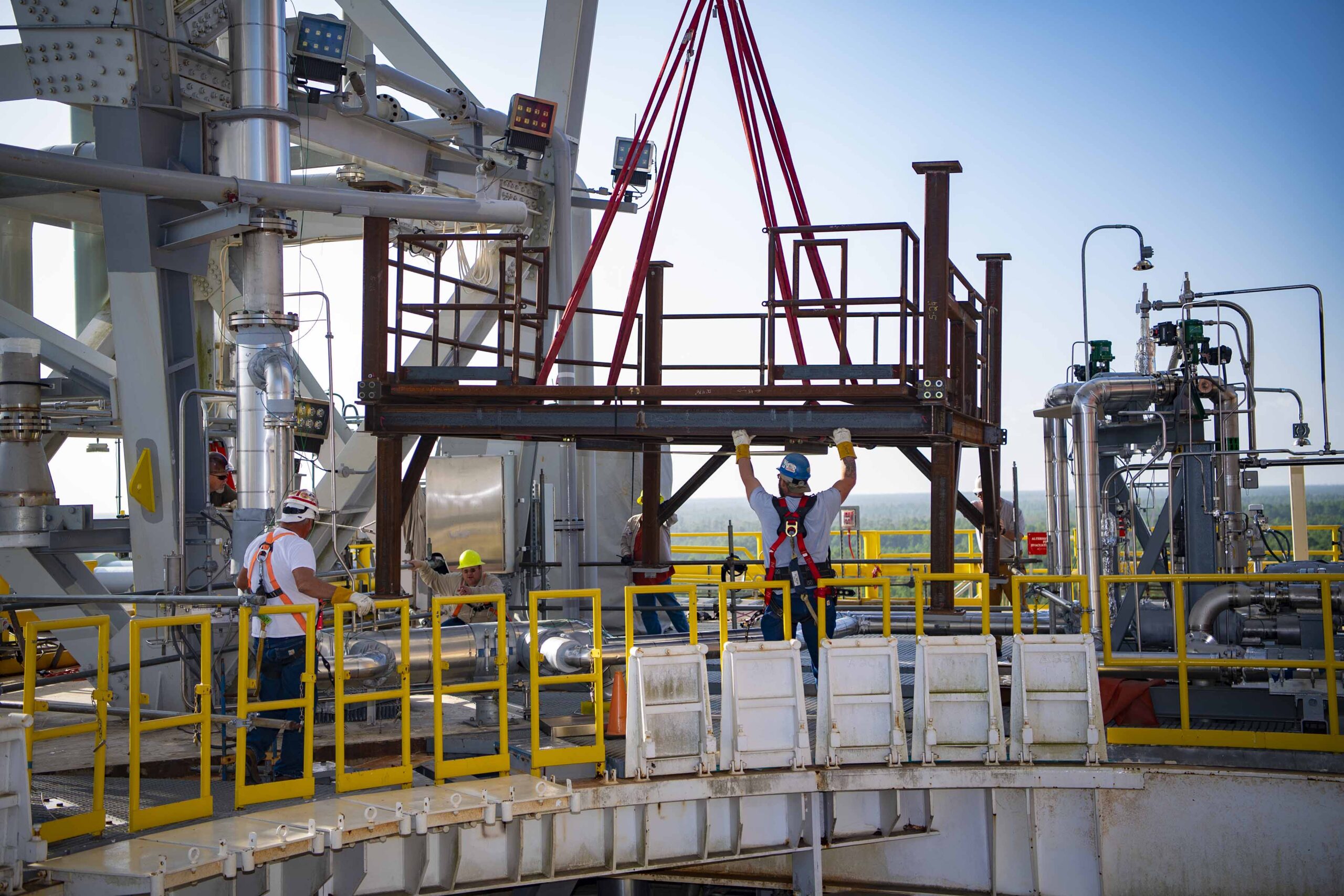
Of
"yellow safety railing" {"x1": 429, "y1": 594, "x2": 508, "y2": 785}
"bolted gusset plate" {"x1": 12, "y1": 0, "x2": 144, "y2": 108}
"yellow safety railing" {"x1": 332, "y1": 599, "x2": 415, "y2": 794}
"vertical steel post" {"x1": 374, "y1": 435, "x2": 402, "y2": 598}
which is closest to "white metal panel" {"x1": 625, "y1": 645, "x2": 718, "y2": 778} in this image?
"yellow safety railing" {"x1": 429, "y1": 594, "x2": 508, "y2": 785}

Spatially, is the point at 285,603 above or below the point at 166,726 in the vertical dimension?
above

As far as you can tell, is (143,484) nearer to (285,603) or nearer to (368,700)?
(285,603)

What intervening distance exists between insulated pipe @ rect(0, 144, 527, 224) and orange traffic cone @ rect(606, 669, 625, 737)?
4973 millimetres

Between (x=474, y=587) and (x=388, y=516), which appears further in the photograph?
(x=388, y=516)

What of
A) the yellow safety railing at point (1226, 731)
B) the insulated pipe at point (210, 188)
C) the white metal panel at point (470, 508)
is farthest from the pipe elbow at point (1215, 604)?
the insulated pipe at point (210, 188)

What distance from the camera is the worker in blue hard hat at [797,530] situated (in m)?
9.20

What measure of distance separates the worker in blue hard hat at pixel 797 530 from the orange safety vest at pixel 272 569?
3397 millimetres

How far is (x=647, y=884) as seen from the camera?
31.8ft

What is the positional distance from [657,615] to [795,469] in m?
5.53

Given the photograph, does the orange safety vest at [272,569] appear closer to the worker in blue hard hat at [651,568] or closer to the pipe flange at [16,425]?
the pipe flange at [16,425]

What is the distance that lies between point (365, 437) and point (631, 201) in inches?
223

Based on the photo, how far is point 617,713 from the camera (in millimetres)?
8805

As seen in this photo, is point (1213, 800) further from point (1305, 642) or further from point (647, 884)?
point (647, 884)

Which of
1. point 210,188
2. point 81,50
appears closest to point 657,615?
point 210,188
